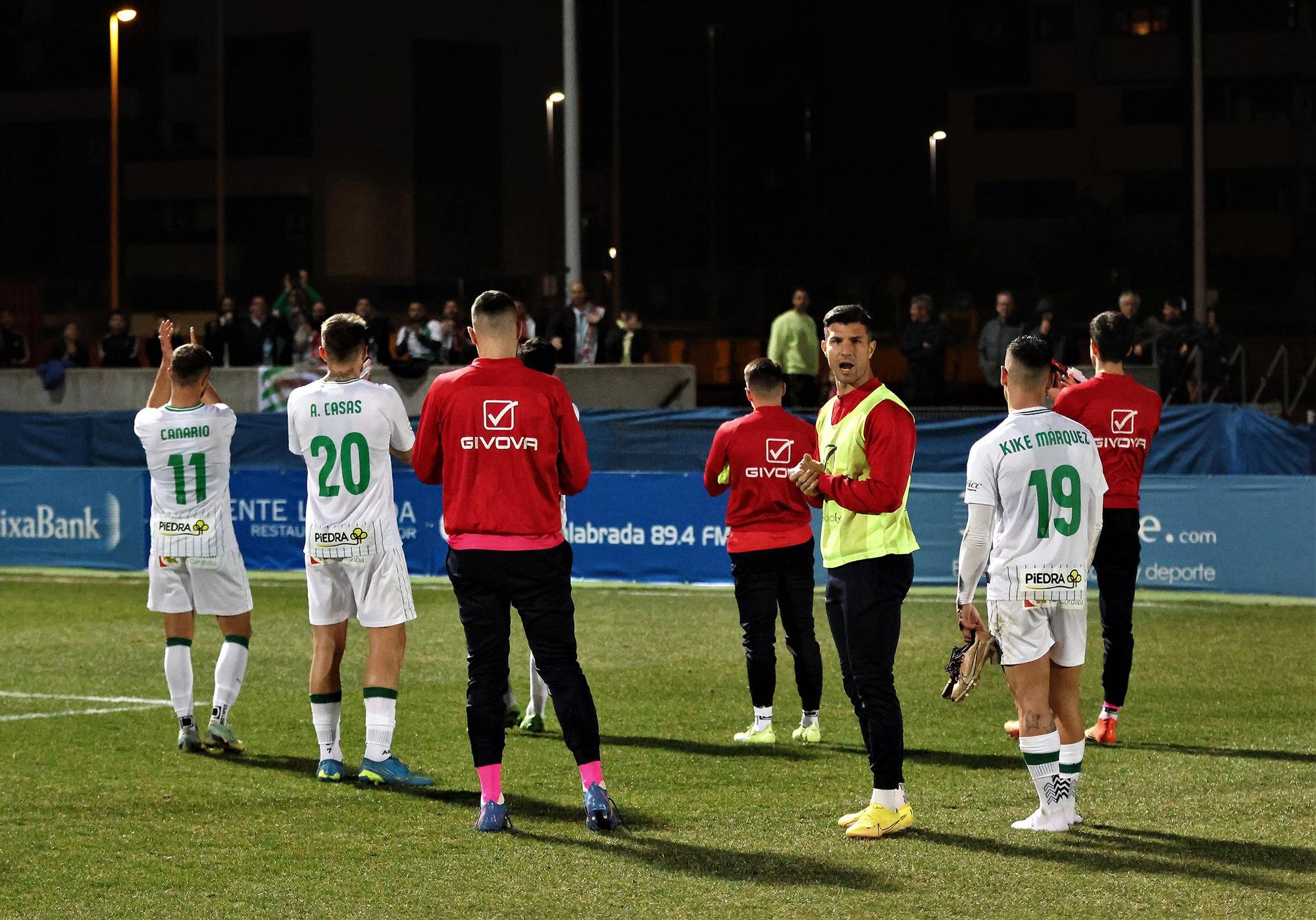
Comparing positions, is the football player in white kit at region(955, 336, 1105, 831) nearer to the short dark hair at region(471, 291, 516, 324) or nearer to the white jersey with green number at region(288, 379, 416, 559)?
the short dark hair at region(471, 291, 516, 324)

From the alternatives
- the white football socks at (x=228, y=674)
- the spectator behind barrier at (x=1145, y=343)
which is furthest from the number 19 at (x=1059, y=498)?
the spectator behind barrier at (x=1145, y=343)

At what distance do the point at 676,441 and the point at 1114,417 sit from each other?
11087mm

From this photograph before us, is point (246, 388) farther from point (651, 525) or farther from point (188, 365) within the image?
point (188, 365)

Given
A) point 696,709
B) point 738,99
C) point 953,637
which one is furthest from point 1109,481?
point 738,99

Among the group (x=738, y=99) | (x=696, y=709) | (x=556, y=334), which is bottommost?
(x=696, y=709)

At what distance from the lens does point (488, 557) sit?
720cm

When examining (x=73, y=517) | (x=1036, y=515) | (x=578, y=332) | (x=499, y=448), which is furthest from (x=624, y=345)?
(x=1036, y=515)

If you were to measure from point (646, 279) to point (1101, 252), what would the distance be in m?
9.56

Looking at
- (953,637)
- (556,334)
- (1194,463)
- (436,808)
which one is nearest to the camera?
(436,808)

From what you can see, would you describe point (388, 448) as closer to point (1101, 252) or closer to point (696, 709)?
point (696, 709)

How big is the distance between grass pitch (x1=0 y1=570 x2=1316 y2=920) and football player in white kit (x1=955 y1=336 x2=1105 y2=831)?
445mm

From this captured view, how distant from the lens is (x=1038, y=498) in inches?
282

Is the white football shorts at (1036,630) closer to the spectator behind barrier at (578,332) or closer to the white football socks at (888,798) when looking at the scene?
the white football socks at (888,798)

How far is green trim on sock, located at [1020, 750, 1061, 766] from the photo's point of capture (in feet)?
23.7
